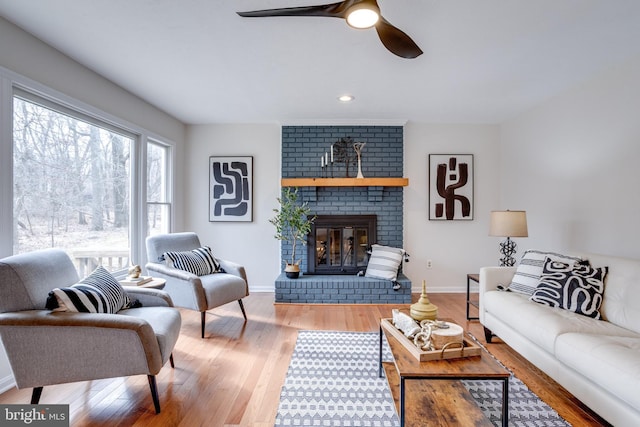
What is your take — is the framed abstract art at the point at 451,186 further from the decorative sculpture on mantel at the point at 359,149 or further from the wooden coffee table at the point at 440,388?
the wooden coffee table at the point at 440,388

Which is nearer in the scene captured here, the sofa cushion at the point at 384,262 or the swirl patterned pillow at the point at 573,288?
the swirl patterned pillow at the point at 573,288

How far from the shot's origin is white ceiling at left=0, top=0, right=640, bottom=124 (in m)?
1.94

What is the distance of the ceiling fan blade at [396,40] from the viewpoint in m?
1.57

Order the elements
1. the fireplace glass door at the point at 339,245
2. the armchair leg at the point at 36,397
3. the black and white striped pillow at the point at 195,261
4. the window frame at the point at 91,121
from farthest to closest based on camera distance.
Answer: the fireplace glass door at the point at 339,245
the black and white striped pillow at the point at 195,261
the window frame at the point at 91,121
the armchair leg at the point at 36,397

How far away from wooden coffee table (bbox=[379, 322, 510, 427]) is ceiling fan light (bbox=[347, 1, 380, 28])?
1646mm

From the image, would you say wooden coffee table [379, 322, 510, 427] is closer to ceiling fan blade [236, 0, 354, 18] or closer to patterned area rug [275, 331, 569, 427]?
patterned area rug [275, 331, 569, 427]

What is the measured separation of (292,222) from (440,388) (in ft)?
8.46

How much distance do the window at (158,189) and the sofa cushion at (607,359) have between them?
13.2 feet

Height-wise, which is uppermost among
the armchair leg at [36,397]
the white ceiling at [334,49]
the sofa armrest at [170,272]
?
the white ceiling at [334,49]

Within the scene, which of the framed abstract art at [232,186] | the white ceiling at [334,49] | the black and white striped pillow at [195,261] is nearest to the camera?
the white ceiling at [334,49]

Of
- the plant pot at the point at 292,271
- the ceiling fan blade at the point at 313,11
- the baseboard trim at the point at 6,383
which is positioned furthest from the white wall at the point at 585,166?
the baseboard trim at the point at 6,383

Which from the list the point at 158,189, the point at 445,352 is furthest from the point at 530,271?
the point at 158,189

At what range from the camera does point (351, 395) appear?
1.99 m

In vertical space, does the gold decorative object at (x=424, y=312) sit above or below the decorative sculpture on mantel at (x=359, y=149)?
below
